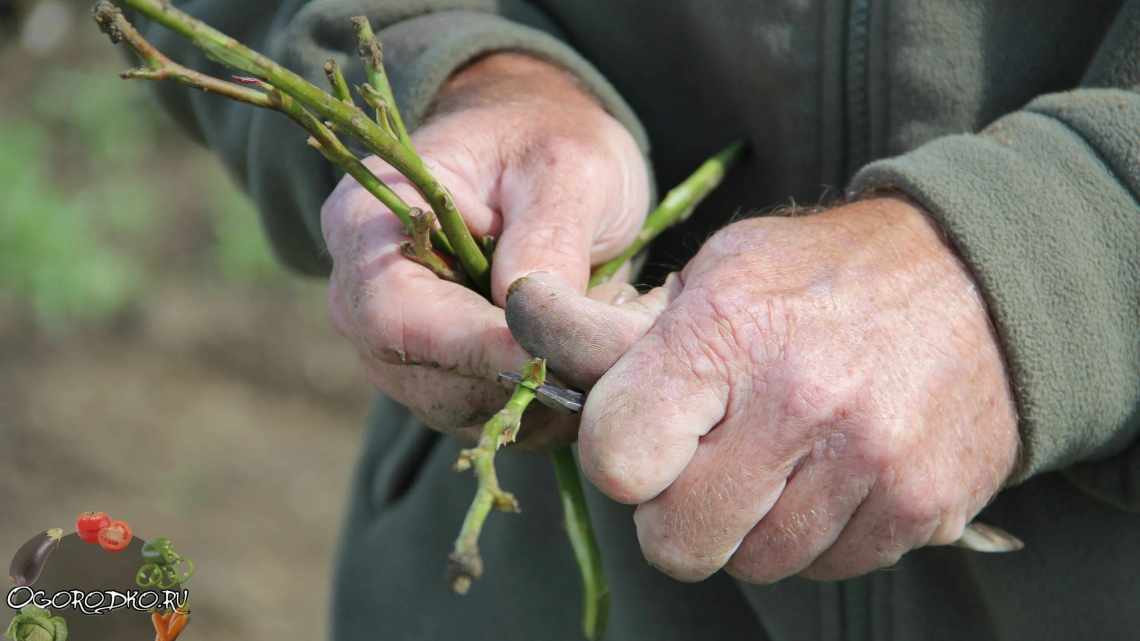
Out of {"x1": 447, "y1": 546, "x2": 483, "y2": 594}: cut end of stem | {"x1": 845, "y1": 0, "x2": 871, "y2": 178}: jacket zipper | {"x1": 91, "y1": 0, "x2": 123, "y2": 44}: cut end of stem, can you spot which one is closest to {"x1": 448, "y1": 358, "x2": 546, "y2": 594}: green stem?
{"x1": 447, "y1": 546, "x2": 483, "y2": 594}: cut end of stem

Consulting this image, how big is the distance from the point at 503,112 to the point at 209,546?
78.9 inches

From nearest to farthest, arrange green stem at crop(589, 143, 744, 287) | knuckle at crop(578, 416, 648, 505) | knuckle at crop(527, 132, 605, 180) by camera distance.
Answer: knuckle at crop(578, 416, 648, 505), knuckle at crop(527, 132, 605, 180), green stem at crop(589, 143, 744, 287)

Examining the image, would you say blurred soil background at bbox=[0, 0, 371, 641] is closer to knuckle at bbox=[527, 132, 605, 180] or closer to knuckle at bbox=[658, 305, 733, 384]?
knuckle at bbox=[527, 132, 605, 180]

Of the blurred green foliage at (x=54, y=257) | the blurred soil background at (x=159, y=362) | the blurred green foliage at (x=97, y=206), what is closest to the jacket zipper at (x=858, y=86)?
the blurred soil background at (x=159, y=362)

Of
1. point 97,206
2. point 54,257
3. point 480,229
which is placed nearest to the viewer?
point 480,229

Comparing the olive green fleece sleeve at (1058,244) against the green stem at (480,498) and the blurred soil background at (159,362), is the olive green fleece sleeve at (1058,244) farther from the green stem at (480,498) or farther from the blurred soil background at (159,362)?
the blurred soil background at (159,362)

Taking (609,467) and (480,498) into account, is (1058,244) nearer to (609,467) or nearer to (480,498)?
(609,467)

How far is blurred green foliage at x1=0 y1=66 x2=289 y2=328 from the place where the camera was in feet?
11.1

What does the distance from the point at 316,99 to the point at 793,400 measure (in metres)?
0.41

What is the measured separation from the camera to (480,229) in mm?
1063

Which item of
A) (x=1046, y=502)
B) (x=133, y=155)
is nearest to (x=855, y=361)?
(x=1046, y=502)

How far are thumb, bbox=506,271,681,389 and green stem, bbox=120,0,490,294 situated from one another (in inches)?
3.8

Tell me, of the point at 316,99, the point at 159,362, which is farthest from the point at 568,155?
the point at 159,362

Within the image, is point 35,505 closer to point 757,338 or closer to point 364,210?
point 364,210
